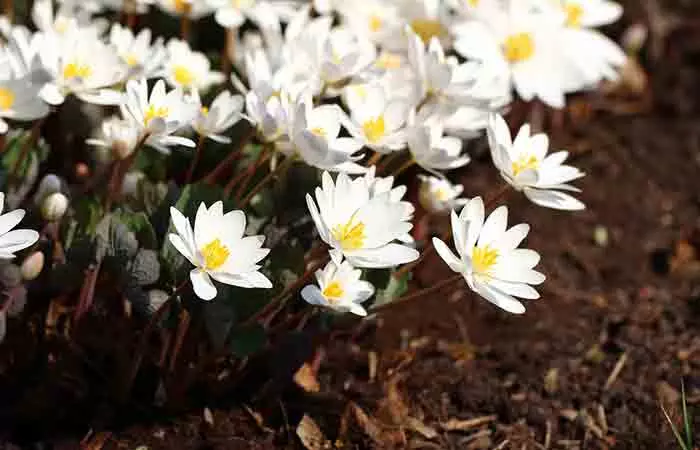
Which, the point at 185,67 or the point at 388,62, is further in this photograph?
the point at 388,62

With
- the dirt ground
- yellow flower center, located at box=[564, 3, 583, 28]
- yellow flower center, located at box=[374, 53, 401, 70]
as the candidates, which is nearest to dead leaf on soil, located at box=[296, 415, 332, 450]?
the dirt ground

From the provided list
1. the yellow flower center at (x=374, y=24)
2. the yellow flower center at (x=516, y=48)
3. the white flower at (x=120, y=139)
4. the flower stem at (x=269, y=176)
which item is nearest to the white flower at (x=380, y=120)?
the flower stem at (x=269, y=176)

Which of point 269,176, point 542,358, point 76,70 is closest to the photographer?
point 269,176

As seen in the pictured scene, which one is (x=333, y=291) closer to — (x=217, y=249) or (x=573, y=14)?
(x=217, y=249)

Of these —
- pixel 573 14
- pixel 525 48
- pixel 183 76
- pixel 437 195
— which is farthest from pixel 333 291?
pixel 573 14

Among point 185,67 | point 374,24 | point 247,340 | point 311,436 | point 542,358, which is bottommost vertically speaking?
point 542,358

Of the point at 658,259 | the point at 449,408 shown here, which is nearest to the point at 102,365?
the point at 449,408

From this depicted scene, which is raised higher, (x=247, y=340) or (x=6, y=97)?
(x=6, y=97)
